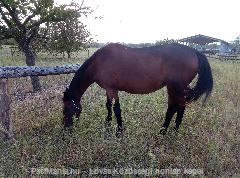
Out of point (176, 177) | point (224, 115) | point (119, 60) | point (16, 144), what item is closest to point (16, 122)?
point (16, 144)

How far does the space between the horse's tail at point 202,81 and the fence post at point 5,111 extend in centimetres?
343

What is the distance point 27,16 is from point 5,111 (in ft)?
20.7

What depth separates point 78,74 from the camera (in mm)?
5953

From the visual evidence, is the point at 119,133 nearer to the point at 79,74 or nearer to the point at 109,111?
the point at 109,111

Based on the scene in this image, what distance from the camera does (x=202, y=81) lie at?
19.8 feet

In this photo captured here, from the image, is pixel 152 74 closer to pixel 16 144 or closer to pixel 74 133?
pixel 74 133

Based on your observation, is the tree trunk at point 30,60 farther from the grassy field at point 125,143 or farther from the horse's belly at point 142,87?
the horse's belly at point 142,87

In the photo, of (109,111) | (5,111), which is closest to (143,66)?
(109,111)

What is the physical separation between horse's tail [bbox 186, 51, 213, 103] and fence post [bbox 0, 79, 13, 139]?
11.2 feet

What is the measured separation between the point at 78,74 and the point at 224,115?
3685 mm

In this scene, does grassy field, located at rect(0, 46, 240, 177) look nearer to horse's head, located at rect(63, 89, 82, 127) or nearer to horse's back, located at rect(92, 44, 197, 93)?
horse's head, located at rect(63, 89, 82, 127)

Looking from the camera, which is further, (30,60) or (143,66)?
(30,60)

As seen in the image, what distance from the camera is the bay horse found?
583 cm

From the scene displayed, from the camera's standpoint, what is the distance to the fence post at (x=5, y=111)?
539 cm
